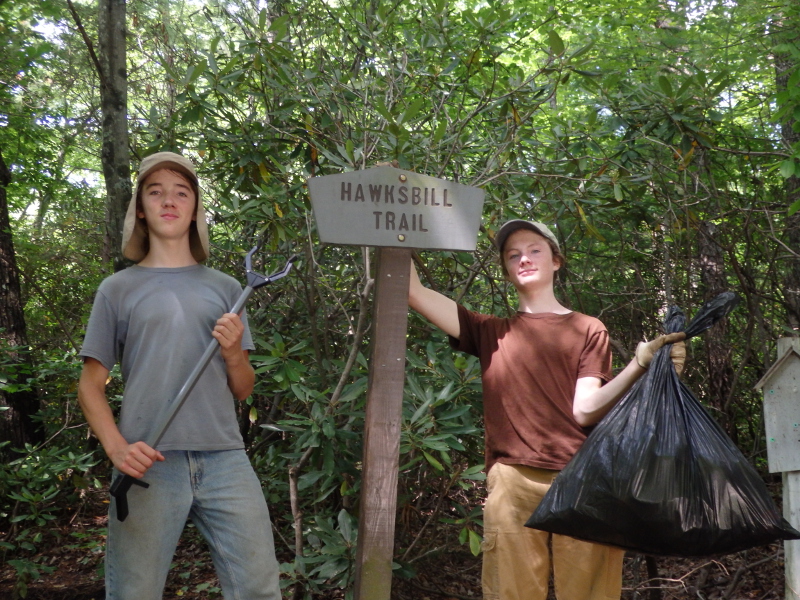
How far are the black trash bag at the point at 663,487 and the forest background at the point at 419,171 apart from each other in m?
0.94

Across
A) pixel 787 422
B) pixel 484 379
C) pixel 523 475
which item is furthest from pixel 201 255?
pixel 787 422

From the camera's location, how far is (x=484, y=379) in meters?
2.58

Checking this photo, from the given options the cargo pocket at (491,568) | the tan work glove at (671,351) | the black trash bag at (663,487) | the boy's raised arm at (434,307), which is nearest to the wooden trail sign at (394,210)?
the boy's raised arm at (434,307)

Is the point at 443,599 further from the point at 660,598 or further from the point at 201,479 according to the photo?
the point at 201,479

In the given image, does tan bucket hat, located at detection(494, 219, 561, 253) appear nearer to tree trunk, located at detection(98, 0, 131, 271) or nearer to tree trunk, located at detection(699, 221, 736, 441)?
tree trunk, located at detection(98, 0, 131, 271)

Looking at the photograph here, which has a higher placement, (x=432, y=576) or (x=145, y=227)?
(x=145, y=227)

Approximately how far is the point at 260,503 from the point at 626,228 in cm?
358

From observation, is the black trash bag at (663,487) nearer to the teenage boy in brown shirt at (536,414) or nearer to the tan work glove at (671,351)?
the tan work glove at (671,351)

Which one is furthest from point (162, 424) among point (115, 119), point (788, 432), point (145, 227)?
point (788, 432)

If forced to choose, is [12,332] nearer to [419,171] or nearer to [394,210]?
[419,171]

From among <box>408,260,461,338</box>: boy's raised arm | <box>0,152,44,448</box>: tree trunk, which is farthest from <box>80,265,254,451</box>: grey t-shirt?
<box>0,152,44,448</box>: tree trunk

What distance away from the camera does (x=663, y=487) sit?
6.60 feet

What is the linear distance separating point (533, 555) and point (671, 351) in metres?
0.78

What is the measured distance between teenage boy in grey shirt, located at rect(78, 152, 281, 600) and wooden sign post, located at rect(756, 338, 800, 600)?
6.62 ft
